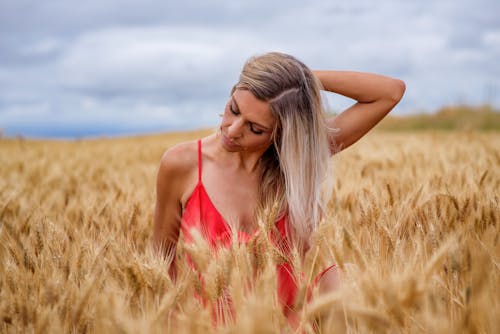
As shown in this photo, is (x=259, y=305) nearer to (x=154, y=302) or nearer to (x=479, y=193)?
(x=154, y=302)

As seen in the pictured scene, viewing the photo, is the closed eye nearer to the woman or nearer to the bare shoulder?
the woman

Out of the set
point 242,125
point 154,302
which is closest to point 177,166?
point 242,125

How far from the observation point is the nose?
1757 mm

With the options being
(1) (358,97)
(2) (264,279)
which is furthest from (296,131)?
(2) (264,279)

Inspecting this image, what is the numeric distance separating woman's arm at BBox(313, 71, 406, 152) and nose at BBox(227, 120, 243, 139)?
0.50 meters

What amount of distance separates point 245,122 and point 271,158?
0.40m

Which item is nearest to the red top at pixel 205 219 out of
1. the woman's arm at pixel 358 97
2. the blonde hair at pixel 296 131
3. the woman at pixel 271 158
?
the woman at pixel 271 158

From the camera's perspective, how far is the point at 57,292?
1.15 meters

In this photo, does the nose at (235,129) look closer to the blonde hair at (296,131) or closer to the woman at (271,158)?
the woman at (271,158)

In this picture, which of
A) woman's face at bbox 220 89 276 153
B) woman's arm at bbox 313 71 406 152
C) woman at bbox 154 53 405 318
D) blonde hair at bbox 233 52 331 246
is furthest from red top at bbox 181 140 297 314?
woman's arm at bbox 313 71 406 152

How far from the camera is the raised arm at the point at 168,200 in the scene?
204 centimetres

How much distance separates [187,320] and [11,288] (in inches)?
24.6

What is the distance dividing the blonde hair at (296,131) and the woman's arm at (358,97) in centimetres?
16

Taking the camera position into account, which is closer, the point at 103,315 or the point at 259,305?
the point at 259,305
